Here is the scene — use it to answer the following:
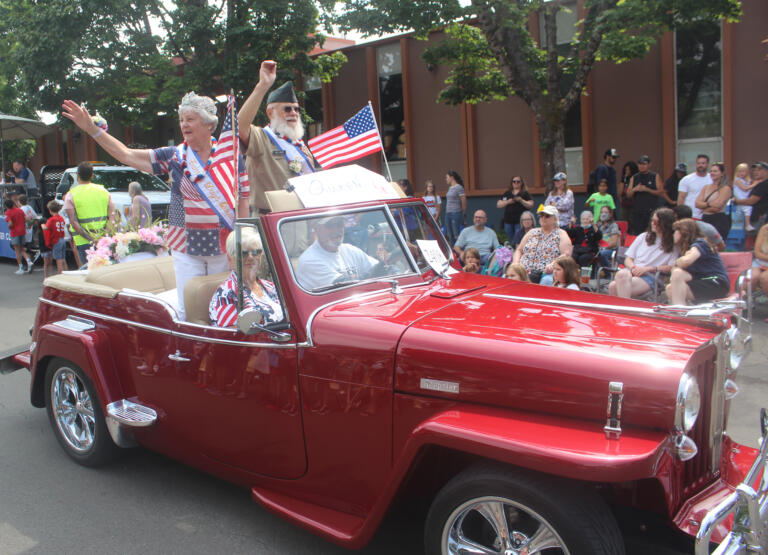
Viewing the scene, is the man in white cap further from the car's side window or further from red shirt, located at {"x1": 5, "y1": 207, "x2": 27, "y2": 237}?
red shirt, located at {"x1": 5, "y1": 207, "x2": 27, "y2": 237}

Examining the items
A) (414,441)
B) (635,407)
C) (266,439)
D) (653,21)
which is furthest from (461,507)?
(653,21)

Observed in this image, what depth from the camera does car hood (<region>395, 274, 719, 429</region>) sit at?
7.68 feet

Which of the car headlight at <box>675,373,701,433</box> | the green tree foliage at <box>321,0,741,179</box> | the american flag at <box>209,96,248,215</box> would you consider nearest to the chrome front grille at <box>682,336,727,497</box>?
the car headlight at <box>675,373,701,433</box>

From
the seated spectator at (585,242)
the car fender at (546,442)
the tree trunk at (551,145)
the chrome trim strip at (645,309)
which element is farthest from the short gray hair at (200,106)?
the tree trunk at (551,145)

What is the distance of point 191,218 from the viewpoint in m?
4.38

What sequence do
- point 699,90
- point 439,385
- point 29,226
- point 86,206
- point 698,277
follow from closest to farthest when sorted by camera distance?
point 439,385 < point 698,277 < point 86,206 < point 699,90 < point 29,226

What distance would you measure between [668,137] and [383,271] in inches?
435

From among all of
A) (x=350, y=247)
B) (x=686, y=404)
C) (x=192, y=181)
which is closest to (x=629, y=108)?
(x=192, y=181)

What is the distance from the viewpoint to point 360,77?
17391 millimetres

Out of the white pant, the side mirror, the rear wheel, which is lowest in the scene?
the rear wheel

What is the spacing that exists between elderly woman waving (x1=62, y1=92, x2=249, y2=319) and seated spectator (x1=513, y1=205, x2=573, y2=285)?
13.6 feet

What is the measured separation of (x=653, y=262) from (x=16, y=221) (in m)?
12.0

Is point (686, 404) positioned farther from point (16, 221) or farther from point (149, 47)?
point (149, 47)

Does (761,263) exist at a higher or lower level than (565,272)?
lower
